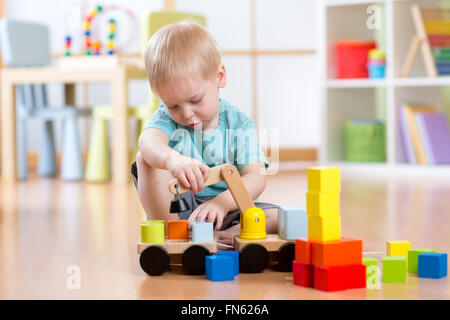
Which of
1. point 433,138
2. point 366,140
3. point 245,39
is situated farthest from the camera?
point 245,39

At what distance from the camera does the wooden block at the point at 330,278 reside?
900mm

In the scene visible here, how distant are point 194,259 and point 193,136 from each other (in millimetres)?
316

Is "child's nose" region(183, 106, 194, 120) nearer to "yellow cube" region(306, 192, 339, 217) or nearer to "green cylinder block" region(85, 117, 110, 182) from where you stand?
"yellow cube" region(306, 192, 339, 217)

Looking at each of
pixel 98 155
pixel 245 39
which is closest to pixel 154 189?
pixel 98 155

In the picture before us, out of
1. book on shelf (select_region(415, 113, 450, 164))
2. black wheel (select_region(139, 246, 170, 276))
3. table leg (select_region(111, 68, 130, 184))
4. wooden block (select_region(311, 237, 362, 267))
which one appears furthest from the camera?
book on shelf (select_region(415, 113, 450, 164))

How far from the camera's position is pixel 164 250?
1017 millimetres

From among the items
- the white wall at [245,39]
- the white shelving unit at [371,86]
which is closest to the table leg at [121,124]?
the white wall at [245,39]

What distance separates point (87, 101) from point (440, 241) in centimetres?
254

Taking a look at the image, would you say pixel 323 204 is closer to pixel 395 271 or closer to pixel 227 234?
pixel 395 271

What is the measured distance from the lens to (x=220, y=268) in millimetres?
984

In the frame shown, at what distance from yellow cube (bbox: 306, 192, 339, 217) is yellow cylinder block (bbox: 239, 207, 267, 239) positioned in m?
0.15

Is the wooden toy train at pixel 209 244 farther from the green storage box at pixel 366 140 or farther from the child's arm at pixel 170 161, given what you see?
the green storage box at pixel 366 140

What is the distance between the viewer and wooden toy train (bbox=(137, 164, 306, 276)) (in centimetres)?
102

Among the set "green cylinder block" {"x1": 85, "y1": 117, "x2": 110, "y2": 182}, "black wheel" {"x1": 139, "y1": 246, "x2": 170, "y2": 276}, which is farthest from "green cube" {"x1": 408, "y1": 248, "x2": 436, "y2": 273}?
"green cylinder block" {"x1": 85, "y1": 117, "x2": 110, "y2": 182}
